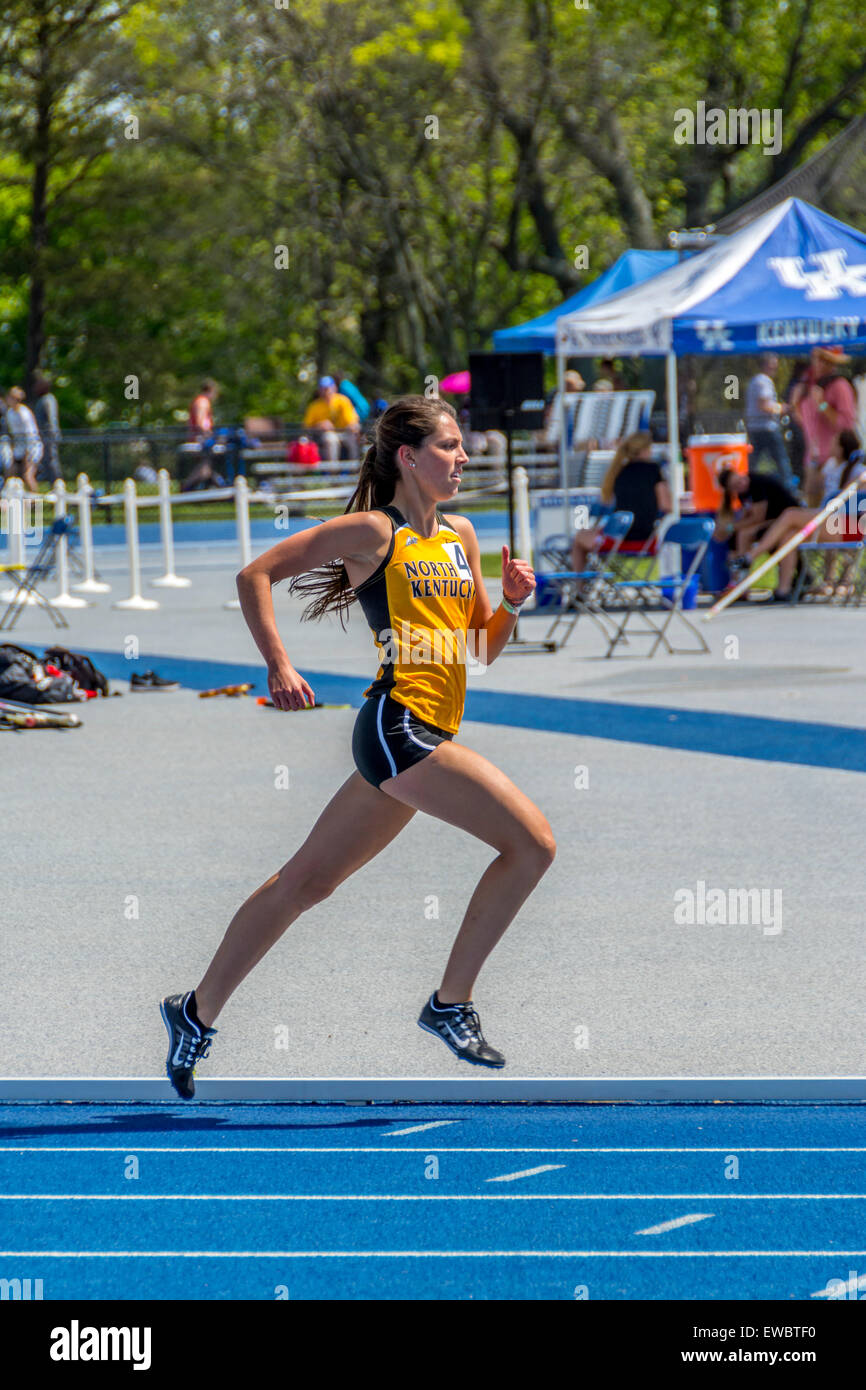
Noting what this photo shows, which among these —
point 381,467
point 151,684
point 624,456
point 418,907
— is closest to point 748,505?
point 624,456

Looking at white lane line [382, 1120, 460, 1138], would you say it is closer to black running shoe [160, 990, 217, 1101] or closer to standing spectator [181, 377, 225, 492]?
black running shoe [160, 990, 217, 1101]

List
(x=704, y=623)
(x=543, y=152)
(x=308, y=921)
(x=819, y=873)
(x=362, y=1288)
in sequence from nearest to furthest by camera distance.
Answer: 1. (x=362, y=1288)
2. (x=308, y=921)
3. (x=819, y=873)
4. (x=704, y=623)
5. (x=543, y=152)

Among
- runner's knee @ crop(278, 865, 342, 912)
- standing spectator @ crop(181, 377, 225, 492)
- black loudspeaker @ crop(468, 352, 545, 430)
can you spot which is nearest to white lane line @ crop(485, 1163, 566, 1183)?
runner's knee @ crop(278, 865, 342, 912)

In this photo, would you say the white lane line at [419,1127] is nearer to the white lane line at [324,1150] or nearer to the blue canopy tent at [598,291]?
the white lane line at [324,1150]

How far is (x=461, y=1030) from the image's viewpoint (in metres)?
4.83

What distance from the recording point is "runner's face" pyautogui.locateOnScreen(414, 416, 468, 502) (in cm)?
476

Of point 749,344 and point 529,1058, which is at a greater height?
point 749,344

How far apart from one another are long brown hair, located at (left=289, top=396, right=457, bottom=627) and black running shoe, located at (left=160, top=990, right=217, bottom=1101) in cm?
108

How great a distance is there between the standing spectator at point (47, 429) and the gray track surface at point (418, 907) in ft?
63.7

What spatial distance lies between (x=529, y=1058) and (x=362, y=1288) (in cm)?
144

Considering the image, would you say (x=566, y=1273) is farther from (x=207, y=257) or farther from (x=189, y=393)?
(x=189, y=393)

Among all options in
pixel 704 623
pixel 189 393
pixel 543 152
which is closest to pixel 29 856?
pixel 704 623

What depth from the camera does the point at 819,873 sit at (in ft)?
23.8

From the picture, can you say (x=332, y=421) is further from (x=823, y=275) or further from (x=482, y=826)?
(x=482, y=826)
